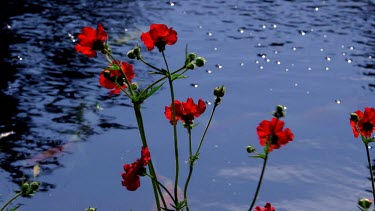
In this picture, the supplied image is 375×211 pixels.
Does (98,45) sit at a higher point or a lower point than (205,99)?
higher

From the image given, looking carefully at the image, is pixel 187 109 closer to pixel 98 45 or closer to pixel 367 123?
pixel 98 45

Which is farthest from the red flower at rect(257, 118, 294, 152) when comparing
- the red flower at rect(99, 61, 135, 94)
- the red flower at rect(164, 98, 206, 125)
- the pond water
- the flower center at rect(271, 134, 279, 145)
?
the pond water

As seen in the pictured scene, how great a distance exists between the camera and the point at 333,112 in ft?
13.5

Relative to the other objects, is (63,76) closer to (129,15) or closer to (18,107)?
(18,107)

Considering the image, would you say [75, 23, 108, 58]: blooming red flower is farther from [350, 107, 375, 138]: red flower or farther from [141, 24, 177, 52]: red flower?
[350, 107, 375, 138]: red flower

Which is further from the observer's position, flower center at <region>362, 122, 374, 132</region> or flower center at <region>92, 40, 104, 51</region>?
flower center at <region>362, 122, 374, 132</region>

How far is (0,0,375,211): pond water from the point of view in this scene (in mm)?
3146

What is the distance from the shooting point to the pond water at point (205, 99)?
10.3 feet

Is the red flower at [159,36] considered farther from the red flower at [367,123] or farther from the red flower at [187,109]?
the red flower at [367,123]

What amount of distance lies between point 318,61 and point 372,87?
1.98ft

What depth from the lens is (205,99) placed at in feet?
13.5

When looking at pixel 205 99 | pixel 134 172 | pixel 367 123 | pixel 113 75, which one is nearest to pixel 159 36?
pixel 113 75

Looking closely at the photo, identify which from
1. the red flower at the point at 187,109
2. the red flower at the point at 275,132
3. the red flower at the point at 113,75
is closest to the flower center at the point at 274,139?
the red flower at the point at 275,132

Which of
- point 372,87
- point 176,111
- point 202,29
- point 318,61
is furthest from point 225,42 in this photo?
point 176,111
